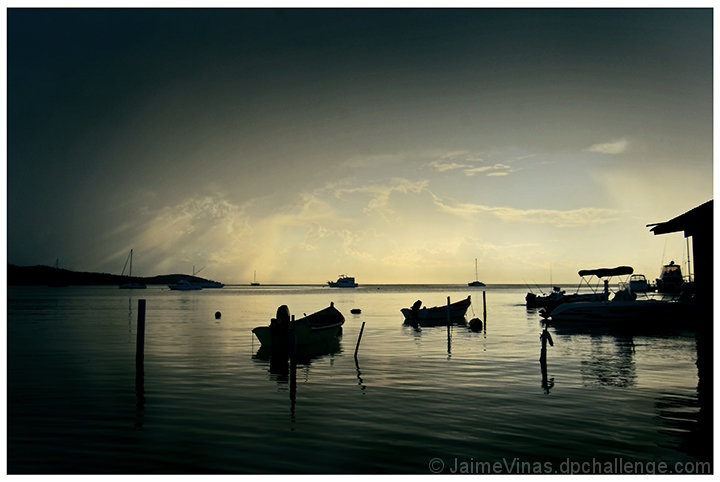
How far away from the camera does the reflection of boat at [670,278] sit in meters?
96.9

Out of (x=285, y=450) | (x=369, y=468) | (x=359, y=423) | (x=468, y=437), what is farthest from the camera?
A: (x=359, y=423)

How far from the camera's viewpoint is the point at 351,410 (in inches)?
574

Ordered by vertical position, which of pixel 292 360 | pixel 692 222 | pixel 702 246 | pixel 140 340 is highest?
pixel 692 222

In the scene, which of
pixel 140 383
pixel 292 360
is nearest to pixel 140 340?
pixel 140 383

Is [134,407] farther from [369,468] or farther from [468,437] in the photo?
[468,437]

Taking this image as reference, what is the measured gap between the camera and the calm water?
10680 millimetres

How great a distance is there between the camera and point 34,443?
11625mm

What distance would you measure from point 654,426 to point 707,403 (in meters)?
3.49

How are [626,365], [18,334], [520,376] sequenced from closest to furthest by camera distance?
[520,376] < [626,365] < [18,334]

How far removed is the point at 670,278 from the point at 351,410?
348ft

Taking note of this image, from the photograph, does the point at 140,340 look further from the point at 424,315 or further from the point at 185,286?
the point at 185,286

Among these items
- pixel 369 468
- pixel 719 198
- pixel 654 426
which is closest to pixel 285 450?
pixel 369 468

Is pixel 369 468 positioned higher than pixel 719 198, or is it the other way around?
pixel 719 198

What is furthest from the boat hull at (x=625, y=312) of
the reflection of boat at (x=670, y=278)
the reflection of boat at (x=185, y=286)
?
the reflection of boat at (x=185, y=286)
